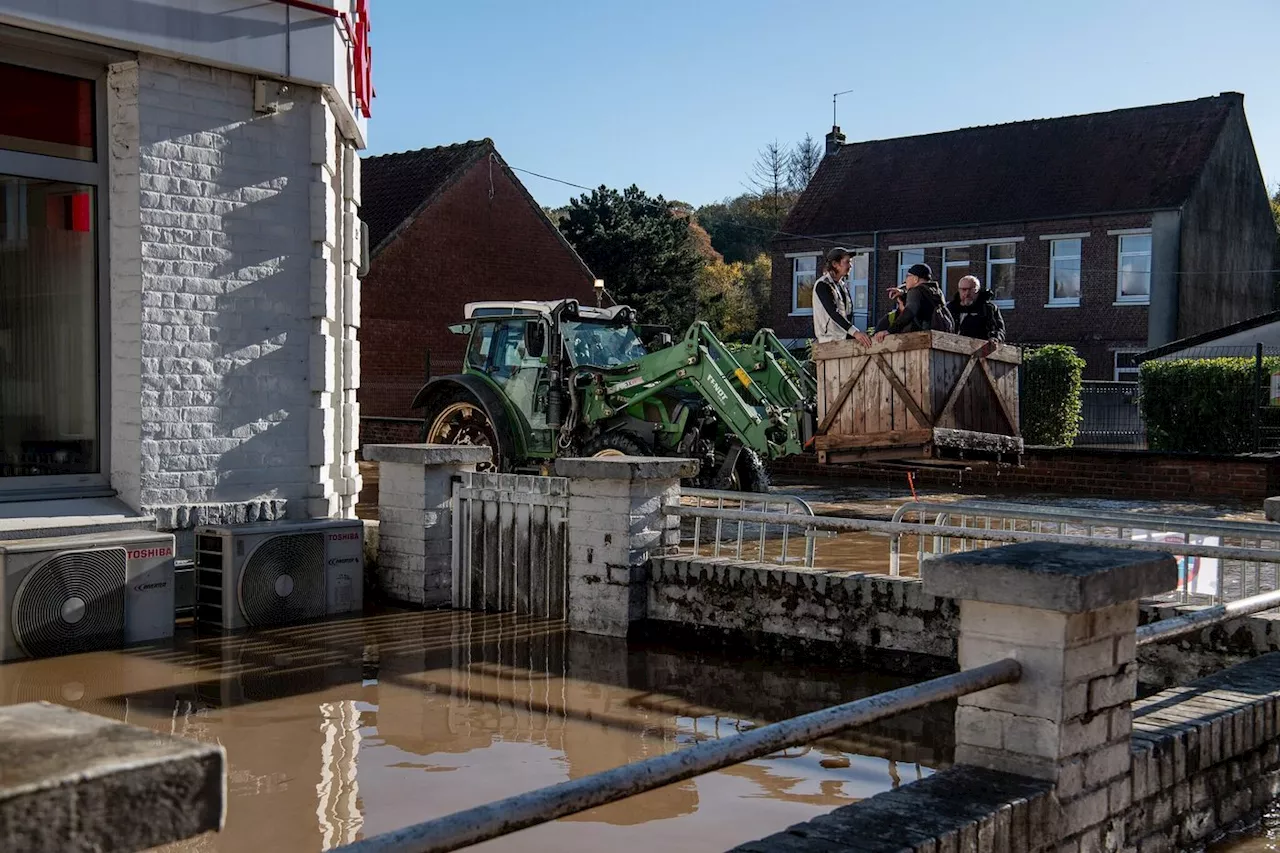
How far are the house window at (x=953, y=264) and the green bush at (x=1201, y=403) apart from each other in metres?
13.3

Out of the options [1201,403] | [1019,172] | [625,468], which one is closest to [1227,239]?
[1019,172]

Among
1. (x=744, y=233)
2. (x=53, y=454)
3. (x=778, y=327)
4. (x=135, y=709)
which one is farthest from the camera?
(x=744, y=233)

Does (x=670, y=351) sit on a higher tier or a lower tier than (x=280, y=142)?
lower

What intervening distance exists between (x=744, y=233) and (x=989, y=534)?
60.7 meters

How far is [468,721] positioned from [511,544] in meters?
3.20

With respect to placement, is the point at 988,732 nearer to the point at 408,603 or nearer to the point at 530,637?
the point at 530,637

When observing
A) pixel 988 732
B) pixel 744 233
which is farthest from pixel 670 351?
pixel 744 233

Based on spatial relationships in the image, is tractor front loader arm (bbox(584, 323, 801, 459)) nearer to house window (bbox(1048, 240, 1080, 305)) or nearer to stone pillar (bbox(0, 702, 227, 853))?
stone pillar (bbox(0, 702, 227, 853))

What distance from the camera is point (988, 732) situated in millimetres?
4477

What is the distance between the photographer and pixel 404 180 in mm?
30672

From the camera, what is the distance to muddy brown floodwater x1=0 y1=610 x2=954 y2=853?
18.0ft

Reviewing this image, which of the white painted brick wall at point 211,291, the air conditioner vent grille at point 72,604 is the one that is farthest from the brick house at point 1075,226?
the air conditioner vent grille at point 72,604

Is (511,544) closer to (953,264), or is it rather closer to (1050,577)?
(1050,577)

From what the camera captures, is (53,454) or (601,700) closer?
(601,700)
